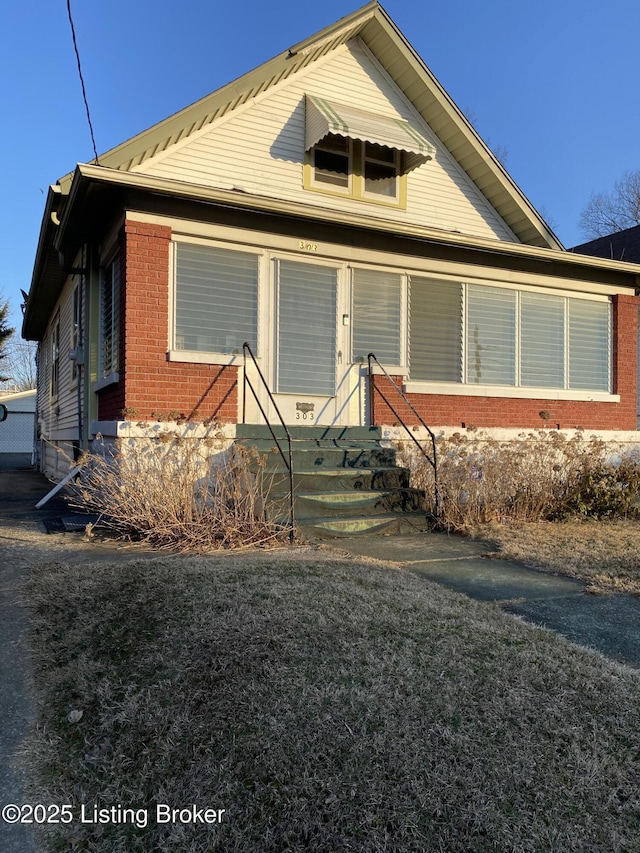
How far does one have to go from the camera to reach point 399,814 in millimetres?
1934

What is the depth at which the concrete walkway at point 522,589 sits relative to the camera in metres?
3.65

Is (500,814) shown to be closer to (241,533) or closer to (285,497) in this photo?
(241,533)

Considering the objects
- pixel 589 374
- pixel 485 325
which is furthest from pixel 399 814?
pixel 589 374

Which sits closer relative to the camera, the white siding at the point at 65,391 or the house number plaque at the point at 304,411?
the house number plaque at the point at 304,411

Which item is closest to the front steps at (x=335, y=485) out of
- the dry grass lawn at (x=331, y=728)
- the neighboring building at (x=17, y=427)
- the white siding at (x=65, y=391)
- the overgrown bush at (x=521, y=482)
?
the overgrown bush at (x=521, y=482)

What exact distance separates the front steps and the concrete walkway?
0.25 metres

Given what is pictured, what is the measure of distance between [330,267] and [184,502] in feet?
13.9

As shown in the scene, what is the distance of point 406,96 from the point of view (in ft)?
33.4

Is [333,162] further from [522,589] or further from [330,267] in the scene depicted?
[522,589]

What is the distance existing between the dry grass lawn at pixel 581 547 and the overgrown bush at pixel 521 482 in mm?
233

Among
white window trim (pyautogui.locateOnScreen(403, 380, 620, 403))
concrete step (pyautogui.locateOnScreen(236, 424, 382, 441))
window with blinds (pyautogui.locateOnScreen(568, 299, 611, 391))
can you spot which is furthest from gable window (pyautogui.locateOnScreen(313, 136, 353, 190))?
window with blinds (pyautogui.locateOnScreen(568, 299, 611, 391))

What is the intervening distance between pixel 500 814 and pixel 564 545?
4727mm

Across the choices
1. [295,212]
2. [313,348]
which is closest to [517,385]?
[313,348]

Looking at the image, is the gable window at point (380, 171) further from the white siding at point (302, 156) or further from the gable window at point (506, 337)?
the gable window at point (506, 337)
